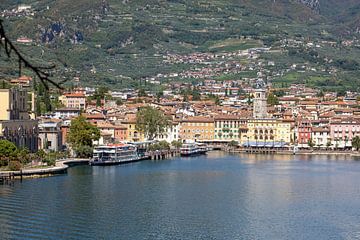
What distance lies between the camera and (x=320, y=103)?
52094 millimetres

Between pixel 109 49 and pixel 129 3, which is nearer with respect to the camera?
pixel 109 49

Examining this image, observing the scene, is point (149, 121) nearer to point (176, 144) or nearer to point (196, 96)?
point (176, 144)

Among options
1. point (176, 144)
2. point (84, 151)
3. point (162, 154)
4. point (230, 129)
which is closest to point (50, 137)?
point (84, 151)

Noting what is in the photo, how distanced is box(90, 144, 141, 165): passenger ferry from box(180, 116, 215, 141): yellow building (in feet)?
32.1

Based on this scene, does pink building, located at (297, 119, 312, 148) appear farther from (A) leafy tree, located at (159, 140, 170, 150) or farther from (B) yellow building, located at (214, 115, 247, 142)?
(A) leafy tree, located at (159, 140, 170, 150)

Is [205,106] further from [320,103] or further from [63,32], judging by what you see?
[63,32]

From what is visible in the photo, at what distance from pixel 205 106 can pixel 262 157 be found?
44.7 ft

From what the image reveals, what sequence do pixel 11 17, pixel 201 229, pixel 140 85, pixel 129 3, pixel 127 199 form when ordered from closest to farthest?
pixel 201 229, pixel 127 199, pixel 140 85, pixel 11 17, pixel 129 3

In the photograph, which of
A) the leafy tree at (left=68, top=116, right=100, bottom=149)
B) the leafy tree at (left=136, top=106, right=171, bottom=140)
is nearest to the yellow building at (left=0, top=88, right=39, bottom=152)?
the leafy tree at (left=68, top=116, right=100, bottom=149)

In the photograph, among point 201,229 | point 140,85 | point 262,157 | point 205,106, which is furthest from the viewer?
point 140,85

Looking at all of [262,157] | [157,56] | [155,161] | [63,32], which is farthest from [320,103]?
[63,32]

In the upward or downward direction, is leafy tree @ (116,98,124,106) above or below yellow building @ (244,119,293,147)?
above

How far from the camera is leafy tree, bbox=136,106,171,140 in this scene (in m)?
39.9

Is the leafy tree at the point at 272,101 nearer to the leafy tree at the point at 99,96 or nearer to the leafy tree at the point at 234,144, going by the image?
the leafy tree at the point at 99,96
